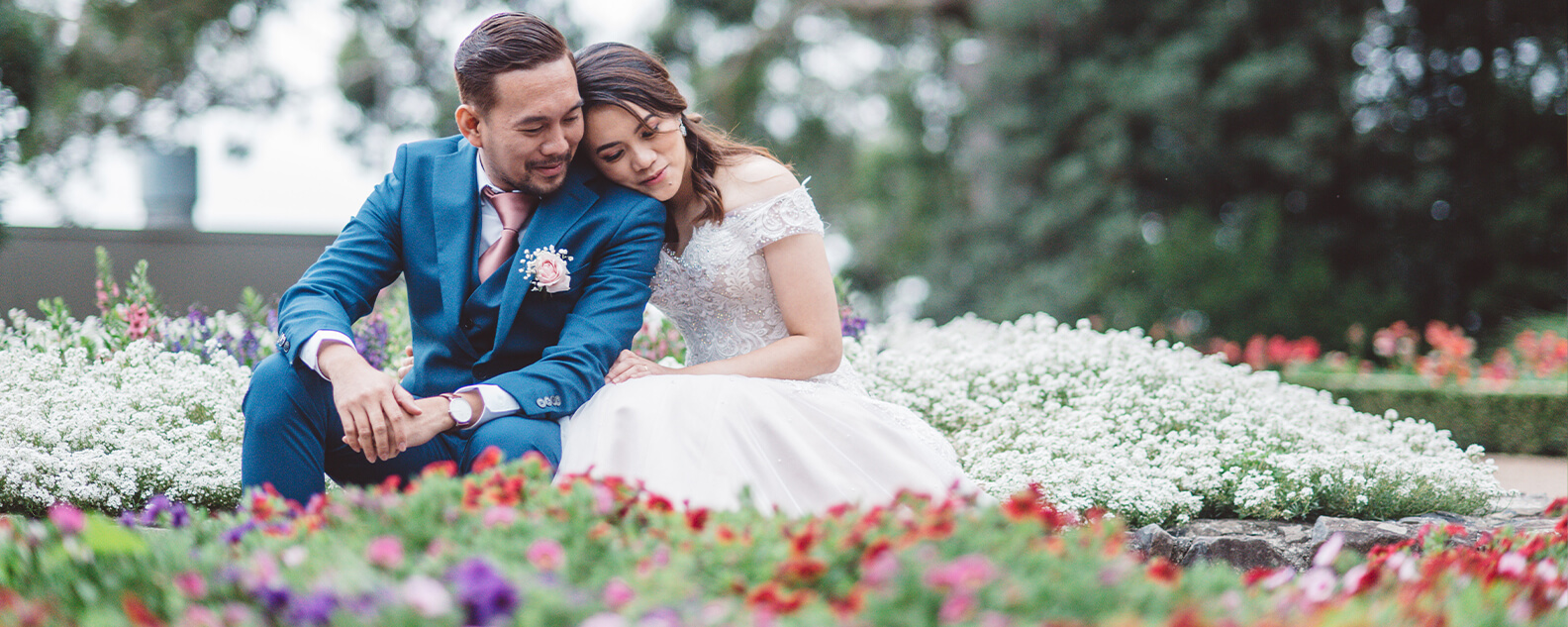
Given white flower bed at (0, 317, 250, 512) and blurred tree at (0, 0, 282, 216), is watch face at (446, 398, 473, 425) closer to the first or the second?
white flower bed at (0, 317, 250, 512)

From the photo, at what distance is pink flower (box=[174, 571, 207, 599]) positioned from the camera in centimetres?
140

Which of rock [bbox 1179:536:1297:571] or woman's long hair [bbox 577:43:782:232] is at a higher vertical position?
woman's long hair [bbox 577:43:782:232]

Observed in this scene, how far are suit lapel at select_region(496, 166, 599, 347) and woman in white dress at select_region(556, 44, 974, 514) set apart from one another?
0.34ft

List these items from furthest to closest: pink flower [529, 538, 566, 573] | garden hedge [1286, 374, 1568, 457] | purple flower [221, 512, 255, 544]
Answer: garden hedge [1286, 374, 1568, 457] < purple flower [221, 512, 255, 544] < pink flower [529, 538, 566, 573]

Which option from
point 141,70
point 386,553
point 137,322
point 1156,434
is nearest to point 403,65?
point 141,70

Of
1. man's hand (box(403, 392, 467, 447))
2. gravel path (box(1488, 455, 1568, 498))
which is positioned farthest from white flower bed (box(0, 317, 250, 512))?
gravel path (box(1488, 455, 1568, 498))

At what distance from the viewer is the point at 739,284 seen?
312 cm

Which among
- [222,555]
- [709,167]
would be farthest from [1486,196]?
[222,555]

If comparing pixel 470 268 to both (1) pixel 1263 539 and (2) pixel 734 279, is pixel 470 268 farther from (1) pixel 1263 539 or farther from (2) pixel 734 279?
(1) pixel 1263 539

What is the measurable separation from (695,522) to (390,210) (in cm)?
155

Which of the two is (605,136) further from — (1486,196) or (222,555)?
(1486,196)

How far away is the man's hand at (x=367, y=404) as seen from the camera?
2395mm

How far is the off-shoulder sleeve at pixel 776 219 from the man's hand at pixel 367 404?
1.02m

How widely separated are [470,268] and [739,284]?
28.4 inches
